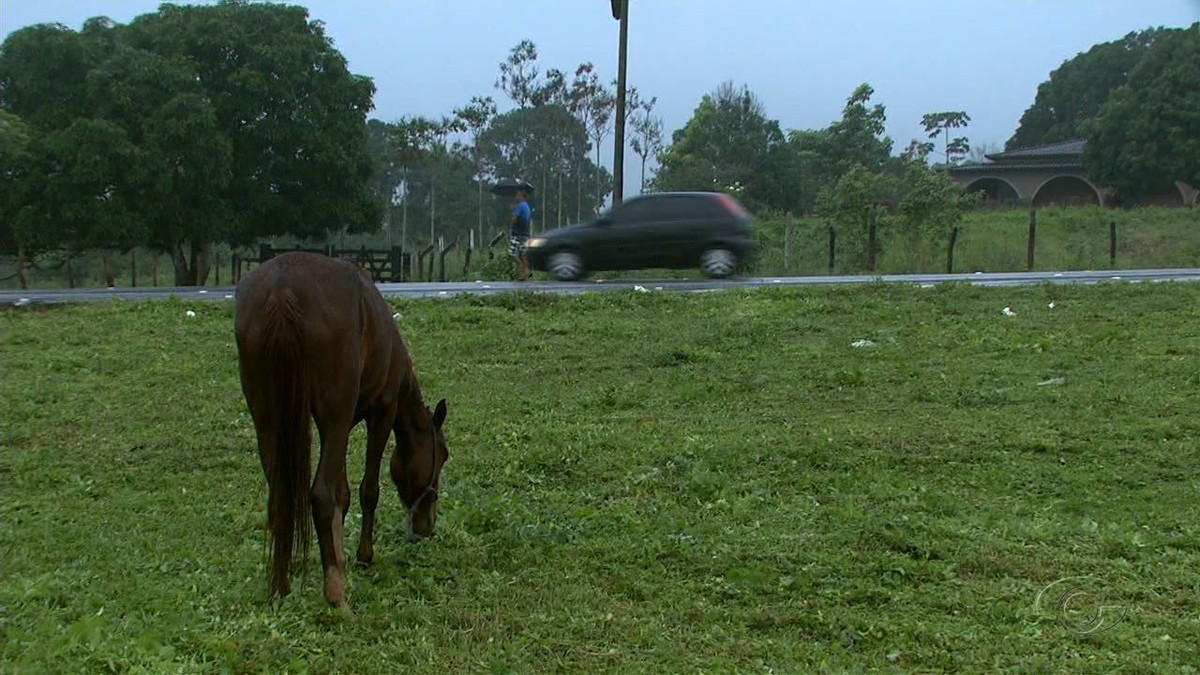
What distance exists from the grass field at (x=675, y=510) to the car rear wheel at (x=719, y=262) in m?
6.26

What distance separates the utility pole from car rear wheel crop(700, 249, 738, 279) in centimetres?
659

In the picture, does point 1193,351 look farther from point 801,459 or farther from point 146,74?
point 146,74

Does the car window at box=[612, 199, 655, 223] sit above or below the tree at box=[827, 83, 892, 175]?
below

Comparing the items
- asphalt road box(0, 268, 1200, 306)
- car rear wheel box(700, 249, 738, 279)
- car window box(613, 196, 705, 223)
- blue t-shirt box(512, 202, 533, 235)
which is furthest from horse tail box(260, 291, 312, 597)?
car rear wheel box(700, 249, 738, 279)

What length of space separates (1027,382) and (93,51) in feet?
89.3

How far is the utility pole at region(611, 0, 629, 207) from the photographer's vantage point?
25.3 m

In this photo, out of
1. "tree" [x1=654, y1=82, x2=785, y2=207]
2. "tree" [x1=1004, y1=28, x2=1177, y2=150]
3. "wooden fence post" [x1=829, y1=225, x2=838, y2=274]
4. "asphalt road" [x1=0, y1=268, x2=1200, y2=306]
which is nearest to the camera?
"asphalt road" [x1=0, y1=268, x2=1200, y2=306]

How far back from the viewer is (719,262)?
18.5m

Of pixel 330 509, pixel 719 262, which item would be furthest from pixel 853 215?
pixel 330 509

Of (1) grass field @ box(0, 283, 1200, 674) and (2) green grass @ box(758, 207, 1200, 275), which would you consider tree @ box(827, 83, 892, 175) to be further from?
(1) grass field @ box(0, 283, 1200, 674)

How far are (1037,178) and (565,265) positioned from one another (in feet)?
116

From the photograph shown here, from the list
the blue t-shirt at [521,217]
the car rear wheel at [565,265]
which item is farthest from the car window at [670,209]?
the blue t-shirt at [521,217]

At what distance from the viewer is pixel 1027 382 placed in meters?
9.29

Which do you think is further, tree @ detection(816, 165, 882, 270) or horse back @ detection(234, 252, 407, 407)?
tree @ detection(816, 165, 882, 270)
